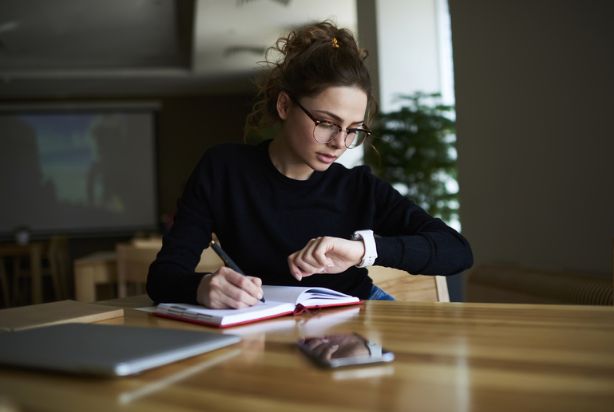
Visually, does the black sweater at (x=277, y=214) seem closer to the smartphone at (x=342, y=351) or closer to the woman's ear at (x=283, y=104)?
the woman's ear at (x=283, y=104)

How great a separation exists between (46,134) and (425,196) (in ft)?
24.1

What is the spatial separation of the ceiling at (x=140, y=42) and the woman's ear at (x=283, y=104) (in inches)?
180

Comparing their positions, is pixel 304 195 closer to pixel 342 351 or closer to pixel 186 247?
pixel 186 247

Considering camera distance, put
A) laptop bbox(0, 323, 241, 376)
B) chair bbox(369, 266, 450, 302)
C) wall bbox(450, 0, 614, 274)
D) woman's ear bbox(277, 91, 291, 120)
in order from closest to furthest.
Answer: laptop bbox(0, 323, 241, 376)
woman's ear bbox(277, 91, 291, 120)
chair bbox(369, 266, 450, 302)
wall bbox(450, 0, 614, 274)

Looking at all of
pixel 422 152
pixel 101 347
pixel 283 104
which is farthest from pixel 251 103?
pixel 422 152

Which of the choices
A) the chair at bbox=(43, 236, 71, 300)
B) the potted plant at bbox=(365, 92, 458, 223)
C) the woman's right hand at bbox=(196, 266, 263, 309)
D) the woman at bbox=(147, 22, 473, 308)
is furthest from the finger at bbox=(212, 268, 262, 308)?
the chair at bbox=(43, 236, 71, 300)

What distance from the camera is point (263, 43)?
24.6ft

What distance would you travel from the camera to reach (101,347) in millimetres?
775

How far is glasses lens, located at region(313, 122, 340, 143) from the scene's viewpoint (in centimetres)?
146

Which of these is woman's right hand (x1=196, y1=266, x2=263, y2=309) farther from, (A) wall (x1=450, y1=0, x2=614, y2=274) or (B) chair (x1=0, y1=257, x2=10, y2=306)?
(B) chair (x1=0, y1=257, x2=10, y2=306)

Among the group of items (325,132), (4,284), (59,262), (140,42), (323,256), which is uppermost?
(140,42)

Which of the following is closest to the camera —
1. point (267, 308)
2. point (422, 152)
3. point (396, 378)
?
point (396, 378)

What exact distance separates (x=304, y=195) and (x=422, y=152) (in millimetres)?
2594

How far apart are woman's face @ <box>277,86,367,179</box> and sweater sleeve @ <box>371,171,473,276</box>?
22 centimetres
